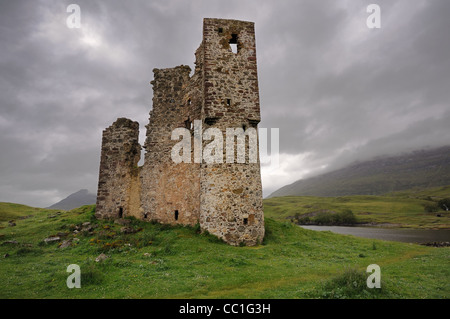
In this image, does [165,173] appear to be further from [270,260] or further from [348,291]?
[348,291]

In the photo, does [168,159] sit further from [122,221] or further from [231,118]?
[231,118]

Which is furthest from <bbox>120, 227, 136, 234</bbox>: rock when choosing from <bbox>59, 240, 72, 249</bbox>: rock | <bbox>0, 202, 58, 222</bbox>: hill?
<bbox>0, 202, 58, 222</bbox>: hill

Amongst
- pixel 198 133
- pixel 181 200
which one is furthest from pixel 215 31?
pixel 181 200

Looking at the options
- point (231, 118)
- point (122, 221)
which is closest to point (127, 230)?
point (122, 221)

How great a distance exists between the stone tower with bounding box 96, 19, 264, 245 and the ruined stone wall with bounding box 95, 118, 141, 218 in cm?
9

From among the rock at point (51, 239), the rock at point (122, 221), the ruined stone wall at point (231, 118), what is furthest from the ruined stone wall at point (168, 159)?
the rock at point (51, 239)

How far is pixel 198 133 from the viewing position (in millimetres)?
21234

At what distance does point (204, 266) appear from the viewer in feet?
41.8

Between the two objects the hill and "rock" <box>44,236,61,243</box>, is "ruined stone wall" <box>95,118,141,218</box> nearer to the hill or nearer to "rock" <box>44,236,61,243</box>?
"rock" <box>44,236,61,243</box>

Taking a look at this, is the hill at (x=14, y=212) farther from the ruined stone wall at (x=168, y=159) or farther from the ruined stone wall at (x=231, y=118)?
the ruined stone wall at (x=231, y=118)

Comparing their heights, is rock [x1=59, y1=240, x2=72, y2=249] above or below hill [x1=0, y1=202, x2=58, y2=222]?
below

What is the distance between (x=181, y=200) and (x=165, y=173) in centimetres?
306

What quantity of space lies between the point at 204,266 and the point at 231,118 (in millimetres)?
10321

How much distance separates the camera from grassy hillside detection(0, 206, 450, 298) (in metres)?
9.20
